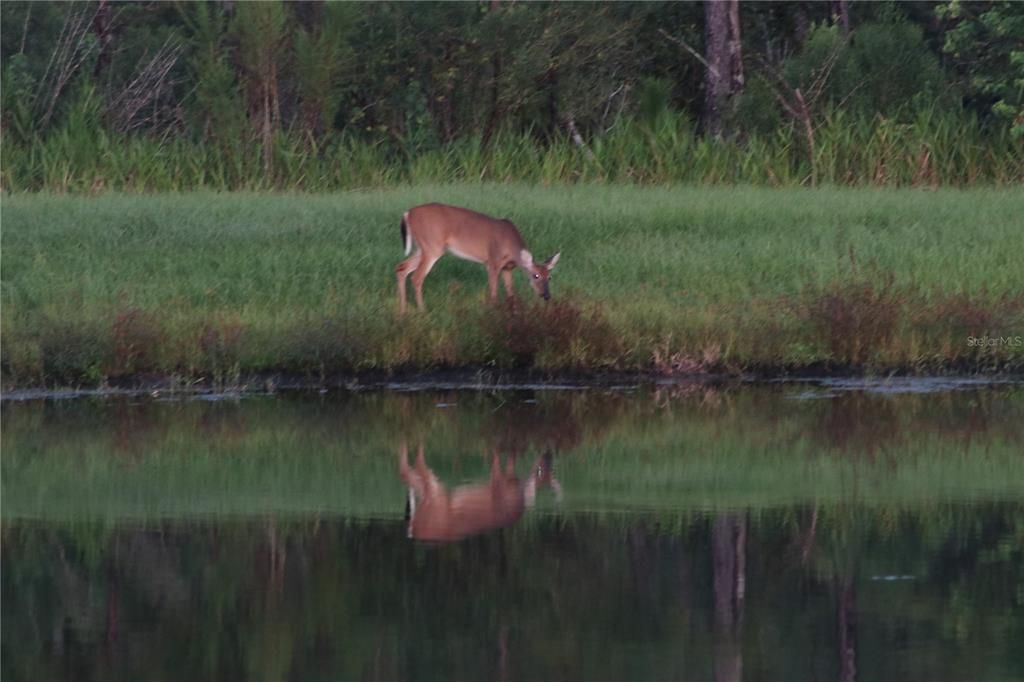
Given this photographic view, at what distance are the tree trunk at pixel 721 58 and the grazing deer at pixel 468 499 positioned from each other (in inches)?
597

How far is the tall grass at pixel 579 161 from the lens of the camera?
24.4 metres

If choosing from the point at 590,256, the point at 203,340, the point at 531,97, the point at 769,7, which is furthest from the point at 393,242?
the point at 769,7

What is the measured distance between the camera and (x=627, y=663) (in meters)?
8.70

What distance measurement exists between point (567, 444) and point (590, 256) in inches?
224

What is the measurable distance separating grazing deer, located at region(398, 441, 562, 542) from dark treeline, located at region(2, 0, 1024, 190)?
1181cm

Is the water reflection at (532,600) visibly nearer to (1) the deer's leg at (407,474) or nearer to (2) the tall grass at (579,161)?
(1) the deer's leg at (407,474)

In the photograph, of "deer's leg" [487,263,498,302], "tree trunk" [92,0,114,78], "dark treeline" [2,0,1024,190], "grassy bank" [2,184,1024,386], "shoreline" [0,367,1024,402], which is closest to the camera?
"shoreline" [0,367,1024,402]

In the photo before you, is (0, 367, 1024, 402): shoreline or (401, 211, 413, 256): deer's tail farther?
(401, 211, 413, 256): deer's tail

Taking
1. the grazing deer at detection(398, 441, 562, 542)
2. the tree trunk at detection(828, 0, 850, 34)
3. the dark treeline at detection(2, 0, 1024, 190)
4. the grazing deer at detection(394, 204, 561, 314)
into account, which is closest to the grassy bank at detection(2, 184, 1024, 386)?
the grazing deer at detection(394, 204, 561, 314)

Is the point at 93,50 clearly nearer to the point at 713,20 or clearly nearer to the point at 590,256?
the point at 713,20

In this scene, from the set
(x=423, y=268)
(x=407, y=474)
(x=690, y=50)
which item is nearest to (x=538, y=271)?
(x=423, y=268)

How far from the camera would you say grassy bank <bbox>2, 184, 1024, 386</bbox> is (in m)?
16.8

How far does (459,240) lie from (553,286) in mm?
930

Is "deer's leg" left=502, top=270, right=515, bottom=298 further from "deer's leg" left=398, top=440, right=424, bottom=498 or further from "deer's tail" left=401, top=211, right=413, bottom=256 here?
"deer's leg" left=398, top=440, right=424, bottom=498
